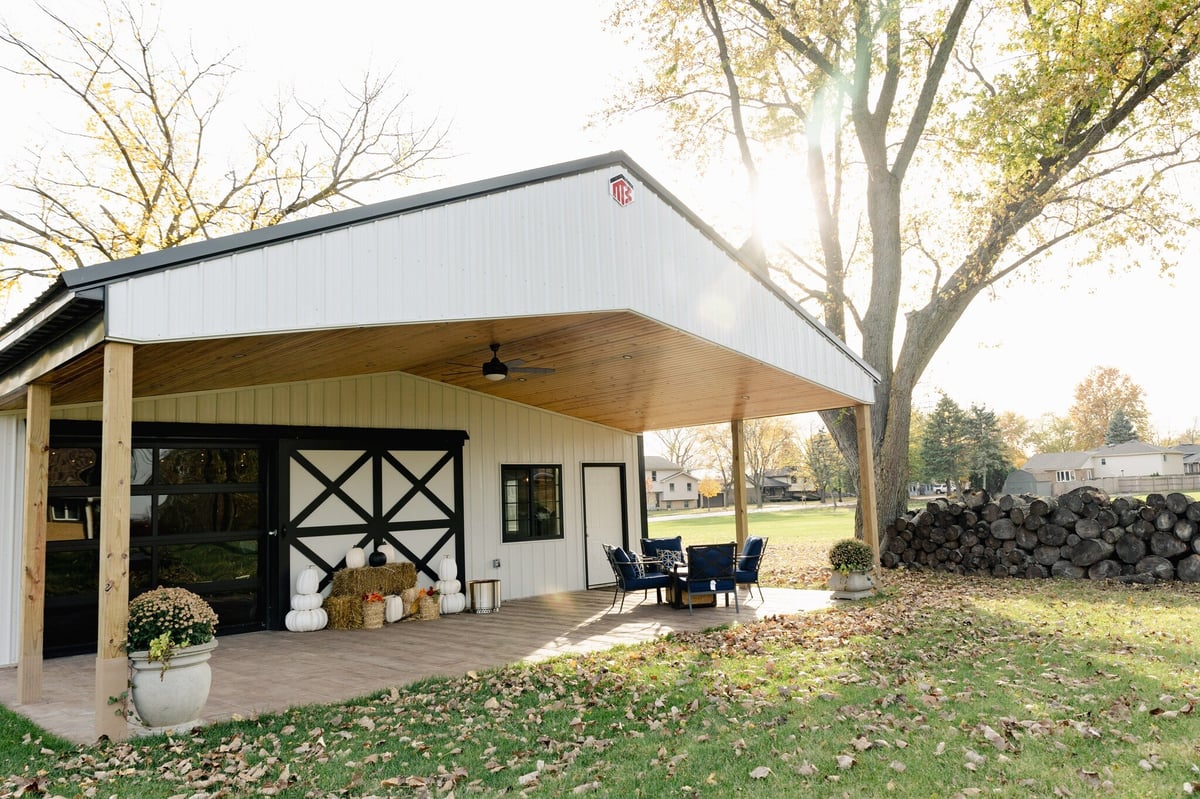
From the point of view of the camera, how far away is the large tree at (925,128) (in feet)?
37.7

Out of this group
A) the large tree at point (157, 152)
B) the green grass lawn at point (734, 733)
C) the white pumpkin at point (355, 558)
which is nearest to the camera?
the green grass lawn at point (734, 733)

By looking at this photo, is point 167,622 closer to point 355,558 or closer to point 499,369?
point 499,369

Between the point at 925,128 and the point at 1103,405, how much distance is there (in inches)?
1981

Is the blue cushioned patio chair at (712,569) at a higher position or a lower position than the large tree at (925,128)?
lower

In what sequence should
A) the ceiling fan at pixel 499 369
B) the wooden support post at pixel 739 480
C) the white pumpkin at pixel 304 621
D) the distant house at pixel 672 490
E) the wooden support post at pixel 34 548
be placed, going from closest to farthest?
the wooden support post at pixel 34 548 < the ceiling fan at pixel 499 369 < the white pumpkin at pixel 304 621 < the wooden support post at pixel 739 480 < the distant house at pixel 672 490

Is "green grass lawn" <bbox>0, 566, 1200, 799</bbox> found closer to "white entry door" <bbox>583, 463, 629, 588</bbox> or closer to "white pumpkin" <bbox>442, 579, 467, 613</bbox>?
"white pumpkin" <bbox>442, 579, 467, 613</bbox>

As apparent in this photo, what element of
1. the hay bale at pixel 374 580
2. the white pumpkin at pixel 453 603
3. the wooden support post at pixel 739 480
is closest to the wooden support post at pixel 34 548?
the hay bale at pixel 374 580

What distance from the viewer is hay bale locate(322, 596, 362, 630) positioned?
9.00 meters

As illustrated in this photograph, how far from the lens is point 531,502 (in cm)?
1173

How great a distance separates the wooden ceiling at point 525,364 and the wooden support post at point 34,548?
1.07 ft

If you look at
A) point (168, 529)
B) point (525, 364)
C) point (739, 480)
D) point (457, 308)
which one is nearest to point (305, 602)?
point (168, 529)

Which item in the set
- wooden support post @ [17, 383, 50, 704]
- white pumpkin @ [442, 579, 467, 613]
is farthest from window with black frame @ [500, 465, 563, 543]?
wooden support post @ [17, 383, 50, 704]

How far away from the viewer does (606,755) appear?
4.17 meters

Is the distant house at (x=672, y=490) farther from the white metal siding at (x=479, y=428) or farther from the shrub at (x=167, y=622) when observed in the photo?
the shrub at (x=167, y=622)
